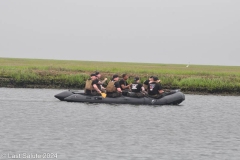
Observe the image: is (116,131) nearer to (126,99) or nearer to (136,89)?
(126,99)

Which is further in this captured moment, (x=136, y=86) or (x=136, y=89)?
(x=136, y=89)

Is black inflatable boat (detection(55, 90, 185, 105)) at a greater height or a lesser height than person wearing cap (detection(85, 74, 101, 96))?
lesser

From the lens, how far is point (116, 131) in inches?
1024

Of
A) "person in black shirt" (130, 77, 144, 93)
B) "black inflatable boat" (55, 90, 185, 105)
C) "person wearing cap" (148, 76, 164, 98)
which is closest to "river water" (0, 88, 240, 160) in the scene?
"black inflatable boat" (55, 90, 185, 105)

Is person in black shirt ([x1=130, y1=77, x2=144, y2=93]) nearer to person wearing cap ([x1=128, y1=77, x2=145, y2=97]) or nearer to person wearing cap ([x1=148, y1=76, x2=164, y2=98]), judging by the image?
person wearing cap ([x1=128, y1=77, x2=145, y2=97])

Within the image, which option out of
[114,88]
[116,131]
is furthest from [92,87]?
[116,131]

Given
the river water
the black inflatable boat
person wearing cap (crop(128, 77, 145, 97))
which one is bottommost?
the river water

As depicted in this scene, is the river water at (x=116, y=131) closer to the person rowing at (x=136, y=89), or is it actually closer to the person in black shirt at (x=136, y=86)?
the person rowing at (x=136, y=89)

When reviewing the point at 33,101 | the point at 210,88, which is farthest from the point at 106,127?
the point at 210,88

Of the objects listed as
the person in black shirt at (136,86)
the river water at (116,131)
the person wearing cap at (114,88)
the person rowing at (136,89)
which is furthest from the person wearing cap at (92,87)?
the person in black shirt at (136,86)

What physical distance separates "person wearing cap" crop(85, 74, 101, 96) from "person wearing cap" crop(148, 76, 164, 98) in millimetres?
2370

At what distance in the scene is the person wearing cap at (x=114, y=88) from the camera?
33.8 metres

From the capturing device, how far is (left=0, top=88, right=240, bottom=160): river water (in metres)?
21.3

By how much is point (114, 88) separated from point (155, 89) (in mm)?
1902
